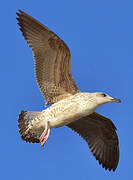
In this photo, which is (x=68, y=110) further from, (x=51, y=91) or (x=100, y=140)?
(x=100, y=140)

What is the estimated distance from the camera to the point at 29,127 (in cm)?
890

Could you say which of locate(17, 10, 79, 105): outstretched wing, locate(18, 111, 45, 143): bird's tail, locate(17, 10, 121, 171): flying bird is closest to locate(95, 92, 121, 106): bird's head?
locate(17, 10, 121, 171): flying bird

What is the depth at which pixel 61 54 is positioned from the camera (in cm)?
879

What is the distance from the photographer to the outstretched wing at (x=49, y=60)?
8.80m

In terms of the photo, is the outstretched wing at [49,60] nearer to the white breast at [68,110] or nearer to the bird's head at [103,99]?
the white breast at [68,110]

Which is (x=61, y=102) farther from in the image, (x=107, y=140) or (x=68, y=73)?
(x=107, y=140)

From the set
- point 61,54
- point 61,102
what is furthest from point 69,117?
point 61,54

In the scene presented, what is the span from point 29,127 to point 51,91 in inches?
34.5

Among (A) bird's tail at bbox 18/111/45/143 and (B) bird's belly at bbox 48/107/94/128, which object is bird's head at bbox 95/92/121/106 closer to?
(B) bird's belly at bbox 48/107/94/128

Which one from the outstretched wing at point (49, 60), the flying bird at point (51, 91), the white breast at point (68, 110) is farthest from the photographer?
the outstretched wing at point (49, 60)

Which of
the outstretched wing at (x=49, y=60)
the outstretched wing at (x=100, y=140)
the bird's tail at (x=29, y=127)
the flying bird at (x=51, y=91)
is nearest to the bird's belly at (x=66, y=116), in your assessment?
the flying bird at (x=51, y=91)

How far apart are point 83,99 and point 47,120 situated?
32.2 inches

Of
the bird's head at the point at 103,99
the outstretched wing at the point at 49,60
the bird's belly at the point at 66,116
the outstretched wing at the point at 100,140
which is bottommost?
the outstretched wing at the point at 100,140

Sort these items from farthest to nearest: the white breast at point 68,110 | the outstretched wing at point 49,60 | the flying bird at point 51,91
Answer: the outstretched wing at point 49,60 < the flying bird at point 51,91 < the white breast at point 68,110
